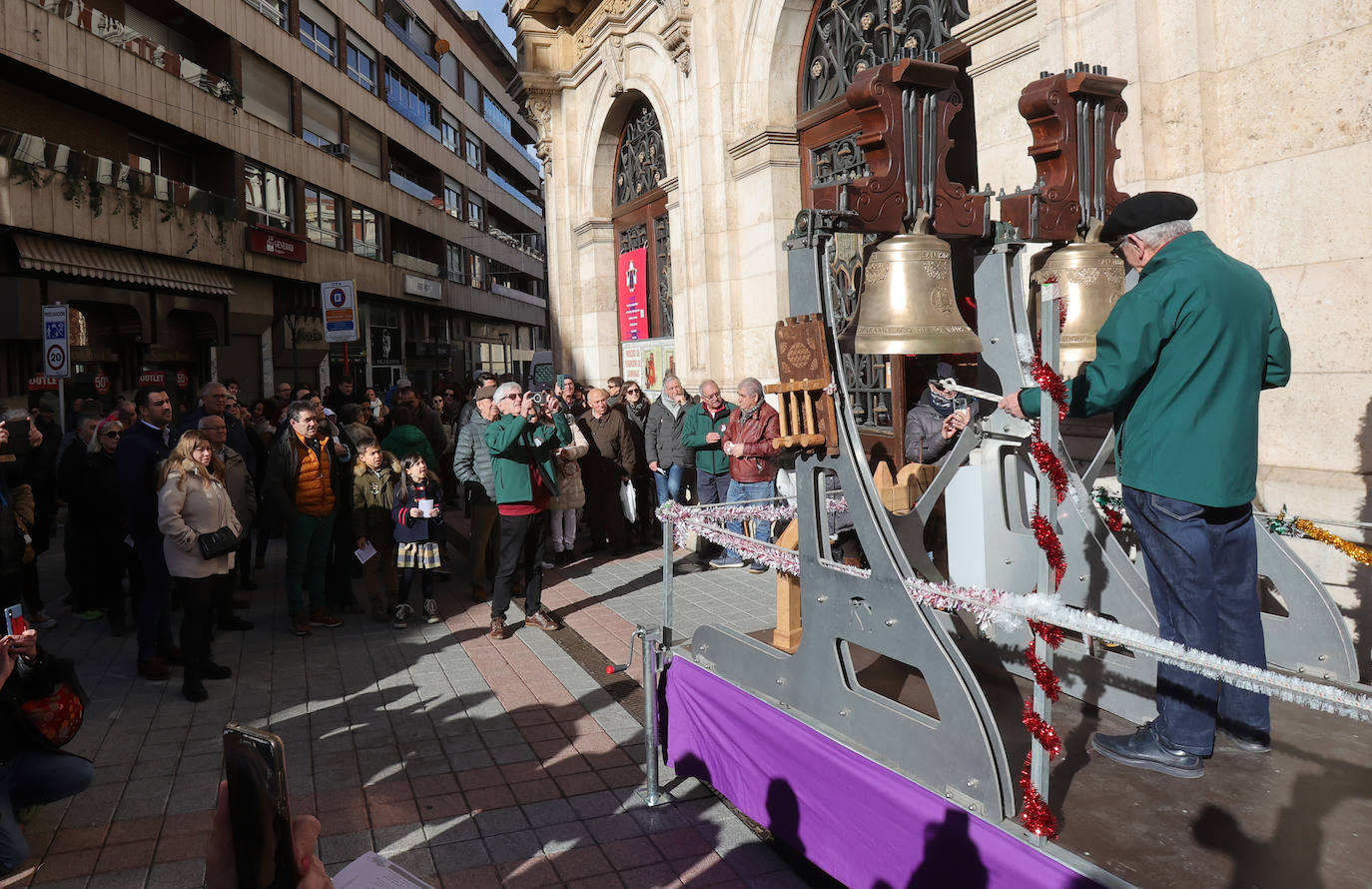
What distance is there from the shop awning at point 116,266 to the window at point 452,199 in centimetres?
1680

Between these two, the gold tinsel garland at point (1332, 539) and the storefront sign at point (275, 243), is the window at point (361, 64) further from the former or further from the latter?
the gold tinsel garland at point (1332, 539)

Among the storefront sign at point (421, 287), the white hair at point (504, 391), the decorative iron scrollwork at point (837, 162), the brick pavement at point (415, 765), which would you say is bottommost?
the brick pavement at point (415, 765)

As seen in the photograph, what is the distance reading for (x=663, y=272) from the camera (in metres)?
12.3

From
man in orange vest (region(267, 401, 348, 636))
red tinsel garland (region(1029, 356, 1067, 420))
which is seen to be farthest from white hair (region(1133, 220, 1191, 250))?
man in orange vest (region(267, 401, 348, 636))

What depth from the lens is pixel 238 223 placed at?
2305 centimetres

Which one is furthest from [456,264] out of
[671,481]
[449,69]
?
[671,481]

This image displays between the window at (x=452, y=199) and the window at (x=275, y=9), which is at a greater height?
the window at (x=275, y=9)

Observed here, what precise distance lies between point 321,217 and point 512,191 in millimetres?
24927

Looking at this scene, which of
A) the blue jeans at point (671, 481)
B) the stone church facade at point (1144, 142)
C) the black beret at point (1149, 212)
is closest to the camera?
the black beret at point (1149, 212)

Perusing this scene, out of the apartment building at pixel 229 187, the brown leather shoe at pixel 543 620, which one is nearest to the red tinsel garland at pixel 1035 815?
the brown leather shoe at pixel 543 620

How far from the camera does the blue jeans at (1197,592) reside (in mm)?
2906

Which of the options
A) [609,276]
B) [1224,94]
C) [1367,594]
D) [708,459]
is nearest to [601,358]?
[609,276]

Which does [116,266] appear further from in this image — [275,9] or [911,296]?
[911,296]

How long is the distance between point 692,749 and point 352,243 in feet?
93.3
